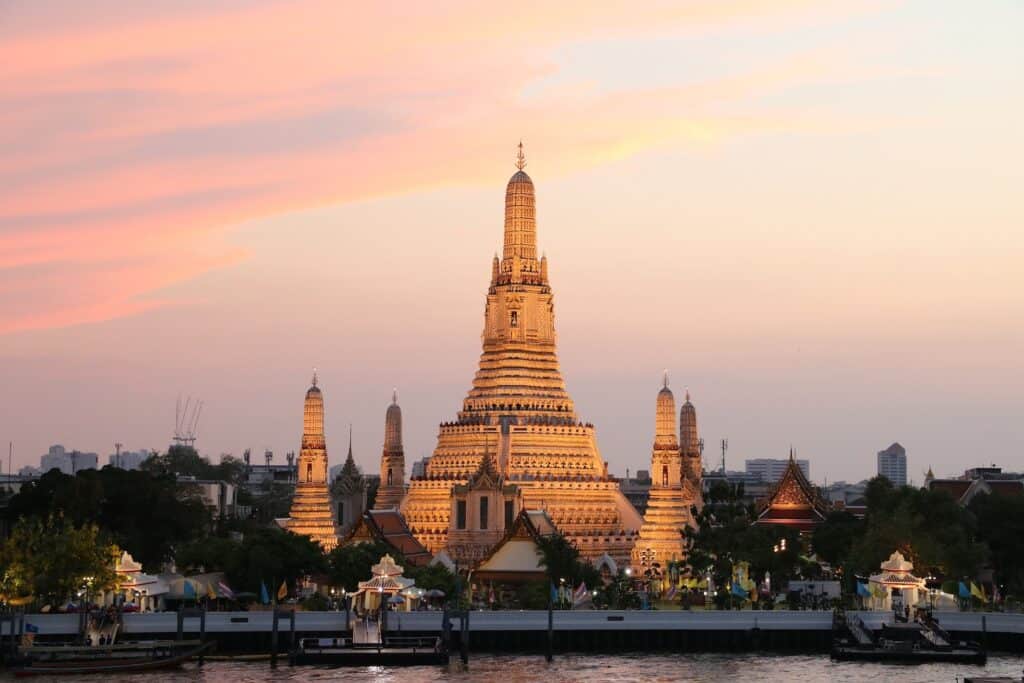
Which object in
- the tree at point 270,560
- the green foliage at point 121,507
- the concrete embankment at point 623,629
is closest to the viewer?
the concrete embankment at point 623,629

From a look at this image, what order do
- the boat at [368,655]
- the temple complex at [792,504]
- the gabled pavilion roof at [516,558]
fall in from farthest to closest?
the temple complex at [792,504], the gabled pavilion roof at [516,558], the boat at [368,655]

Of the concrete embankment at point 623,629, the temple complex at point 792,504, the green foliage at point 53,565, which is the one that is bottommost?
the concrete embankment at point 623,629

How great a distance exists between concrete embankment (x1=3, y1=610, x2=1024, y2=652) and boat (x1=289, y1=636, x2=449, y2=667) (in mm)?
4202

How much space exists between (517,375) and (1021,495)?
41.8 meters

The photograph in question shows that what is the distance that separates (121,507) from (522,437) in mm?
37468

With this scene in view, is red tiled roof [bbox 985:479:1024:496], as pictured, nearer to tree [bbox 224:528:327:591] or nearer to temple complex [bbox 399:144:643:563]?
temple complex [bbox 399:144:643:563]

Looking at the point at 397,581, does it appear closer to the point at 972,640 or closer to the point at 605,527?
the point at 972,640

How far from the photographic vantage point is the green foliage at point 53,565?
308 ft

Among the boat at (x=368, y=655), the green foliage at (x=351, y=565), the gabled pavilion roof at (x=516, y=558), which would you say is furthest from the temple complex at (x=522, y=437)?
the boat at (x=368, y=655)

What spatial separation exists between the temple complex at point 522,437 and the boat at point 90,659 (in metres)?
56.4

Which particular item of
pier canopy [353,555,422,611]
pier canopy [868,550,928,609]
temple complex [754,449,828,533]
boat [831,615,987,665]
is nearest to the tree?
pier canopy [353,555,422,611]

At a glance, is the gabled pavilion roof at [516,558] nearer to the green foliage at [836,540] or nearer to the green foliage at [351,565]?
the green foliage at [351,565]

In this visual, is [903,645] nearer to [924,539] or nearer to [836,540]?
[924,539]

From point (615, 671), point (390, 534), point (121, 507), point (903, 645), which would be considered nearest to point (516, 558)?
point (390, 534)
